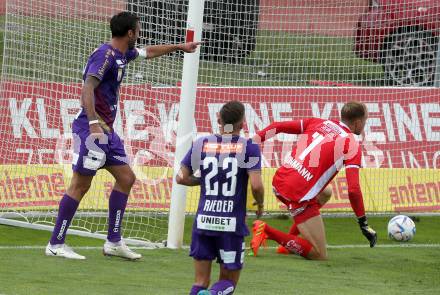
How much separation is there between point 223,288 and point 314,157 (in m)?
3.16

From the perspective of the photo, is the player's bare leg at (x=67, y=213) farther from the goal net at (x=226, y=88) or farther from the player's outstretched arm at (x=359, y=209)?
the player's outstretched arm at (x=359, y=209)

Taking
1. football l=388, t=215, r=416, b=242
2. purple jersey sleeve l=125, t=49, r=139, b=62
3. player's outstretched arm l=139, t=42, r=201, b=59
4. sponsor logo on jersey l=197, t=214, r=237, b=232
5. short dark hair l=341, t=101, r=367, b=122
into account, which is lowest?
football l=388, t=215, r=416, b=242

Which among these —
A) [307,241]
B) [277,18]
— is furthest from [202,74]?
[307,241]

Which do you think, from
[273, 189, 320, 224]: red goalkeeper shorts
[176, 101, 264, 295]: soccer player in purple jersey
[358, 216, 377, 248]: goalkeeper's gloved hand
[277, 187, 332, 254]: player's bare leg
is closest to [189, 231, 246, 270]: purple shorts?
[176, 101, 264, 295]: soccer player in purple jersey

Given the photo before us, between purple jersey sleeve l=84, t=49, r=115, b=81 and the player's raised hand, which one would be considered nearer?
purple jersey sleeve l=84, t=49, r=115, b=81

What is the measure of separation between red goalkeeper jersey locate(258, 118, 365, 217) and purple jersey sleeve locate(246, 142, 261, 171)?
258 cm

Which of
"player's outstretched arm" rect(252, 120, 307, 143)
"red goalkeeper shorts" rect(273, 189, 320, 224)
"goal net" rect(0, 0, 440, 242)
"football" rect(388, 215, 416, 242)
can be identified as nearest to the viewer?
"player's outstretched arm" rect(252, 120, 307, 143)

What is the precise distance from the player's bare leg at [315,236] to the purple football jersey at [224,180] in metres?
2.80

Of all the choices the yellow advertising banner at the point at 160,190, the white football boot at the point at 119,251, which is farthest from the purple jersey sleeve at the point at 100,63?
the yellow advertising banner at the point at 160,190

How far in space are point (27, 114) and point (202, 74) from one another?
1926 mm

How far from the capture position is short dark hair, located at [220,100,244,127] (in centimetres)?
711

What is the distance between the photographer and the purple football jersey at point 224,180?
7102 mm

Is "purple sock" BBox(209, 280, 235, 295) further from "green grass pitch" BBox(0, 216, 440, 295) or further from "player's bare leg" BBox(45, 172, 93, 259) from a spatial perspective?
"player's bare leg" BBox(45, 172, 93, 259)

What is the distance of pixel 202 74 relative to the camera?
1216 cm
